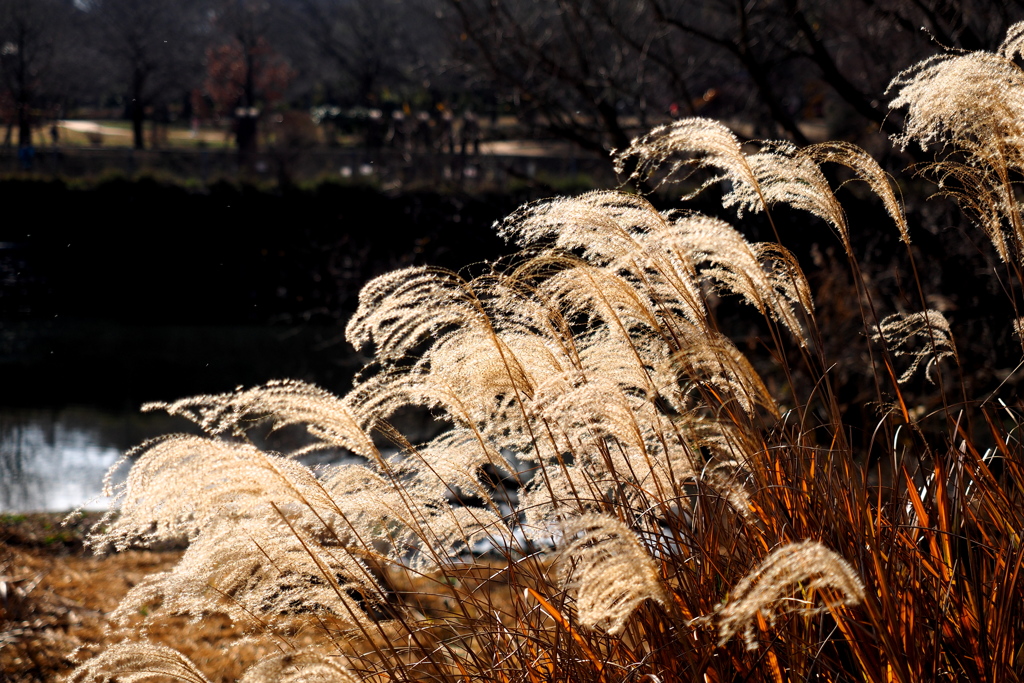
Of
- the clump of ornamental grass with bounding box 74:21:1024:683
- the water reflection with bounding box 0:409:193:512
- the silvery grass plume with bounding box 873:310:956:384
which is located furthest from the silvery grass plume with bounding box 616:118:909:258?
the water reflection with bounding box 0:409:193:512

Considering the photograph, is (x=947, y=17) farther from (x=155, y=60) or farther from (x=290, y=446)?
(x=155, y=60)

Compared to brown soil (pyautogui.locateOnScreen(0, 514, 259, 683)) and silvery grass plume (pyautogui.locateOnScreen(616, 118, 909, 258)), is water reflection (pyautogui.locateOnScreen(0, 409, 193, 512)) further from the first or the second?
silvery grass plume (pyautogui.locateOnScreen(616, 118, 909, 258))

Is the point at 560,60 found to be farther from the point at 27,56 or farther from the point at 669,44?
the point at 27,56

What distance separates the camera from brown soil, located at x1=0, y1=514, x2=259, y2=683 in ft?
12.5

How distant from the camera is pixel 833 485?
6.82 ft

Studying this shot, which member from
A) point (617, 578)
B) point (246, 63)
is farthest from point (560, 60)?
point (246, 63)

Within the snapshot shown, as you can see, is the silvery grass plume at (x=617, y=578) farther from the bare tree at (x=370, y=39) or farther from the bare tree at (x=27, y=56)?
the bare tree at (x=370, y=39)

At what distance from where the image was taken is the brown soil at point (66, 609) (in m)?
3.81

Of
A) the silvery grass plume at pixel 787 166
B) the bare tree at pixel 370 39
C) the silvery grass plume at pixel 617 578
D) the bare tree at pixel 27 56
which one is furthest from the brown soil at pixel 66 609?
the bare tree at pixel 370 39

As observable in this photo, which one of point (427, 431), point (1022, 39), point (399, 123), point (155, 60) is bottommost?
point (427, 431)

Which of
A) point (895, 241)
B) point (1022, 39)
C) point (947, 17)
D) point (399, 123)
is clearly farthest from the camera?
point (399, 123)

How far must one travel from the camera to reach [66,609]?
4.48 metres

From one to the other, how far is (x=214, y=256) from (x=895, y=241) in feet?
35.4

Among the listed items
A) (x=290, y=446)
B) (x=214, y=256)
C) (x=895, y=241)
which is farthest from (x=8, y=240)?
Answer: (x=895, y=241)
